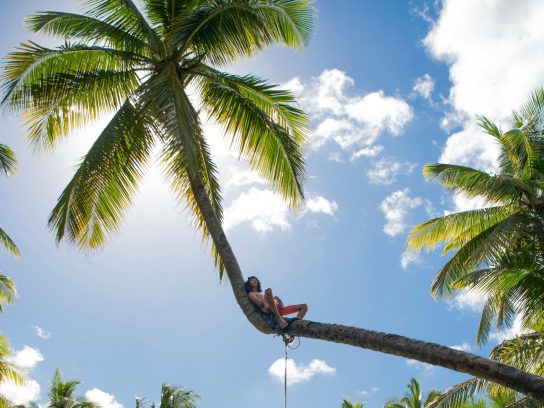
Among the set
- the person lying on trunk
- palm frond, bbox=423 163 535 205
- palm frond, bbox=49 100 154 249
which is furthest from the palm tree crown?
palm frond, bbox=423 163 535 205

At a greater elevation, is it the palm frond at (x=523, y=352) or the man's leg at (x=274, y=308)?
the palm frond at (x=523, y=352)

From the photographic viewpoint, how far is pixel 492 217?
42.3 ft


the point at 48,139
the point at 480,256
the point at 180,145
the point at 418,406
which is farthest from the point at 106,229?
the point at 418,406

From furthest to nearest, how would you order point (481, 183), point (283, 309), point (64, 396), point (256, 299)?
point (64, 396), point (481, 183), point (283, 309), point (256, 299)

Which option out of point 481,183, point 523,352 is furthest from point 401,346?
point 481,183

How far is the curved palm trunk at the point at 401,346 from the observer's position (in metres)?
3.72

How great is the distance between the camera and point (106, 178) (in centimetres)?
840

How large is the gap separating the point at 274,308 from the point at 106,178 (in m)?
3.76

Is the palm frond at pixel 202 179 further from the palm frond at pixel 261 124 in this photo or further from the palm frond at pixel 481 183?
the palm frond at pixel 481 183

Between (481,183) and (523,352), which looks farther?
(481,183)

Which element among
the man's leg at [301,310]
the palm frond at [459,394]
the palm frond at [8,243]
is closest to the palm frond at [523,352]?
the palm frond at [459,394]

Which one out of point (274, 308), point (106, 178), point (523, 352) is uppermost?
point (106, 178)

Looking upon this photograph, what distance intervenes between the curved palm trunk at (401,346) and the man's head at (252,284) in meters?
0.06

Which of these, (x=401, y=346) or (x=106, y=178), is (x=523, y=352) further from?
(x=106, y=178)
